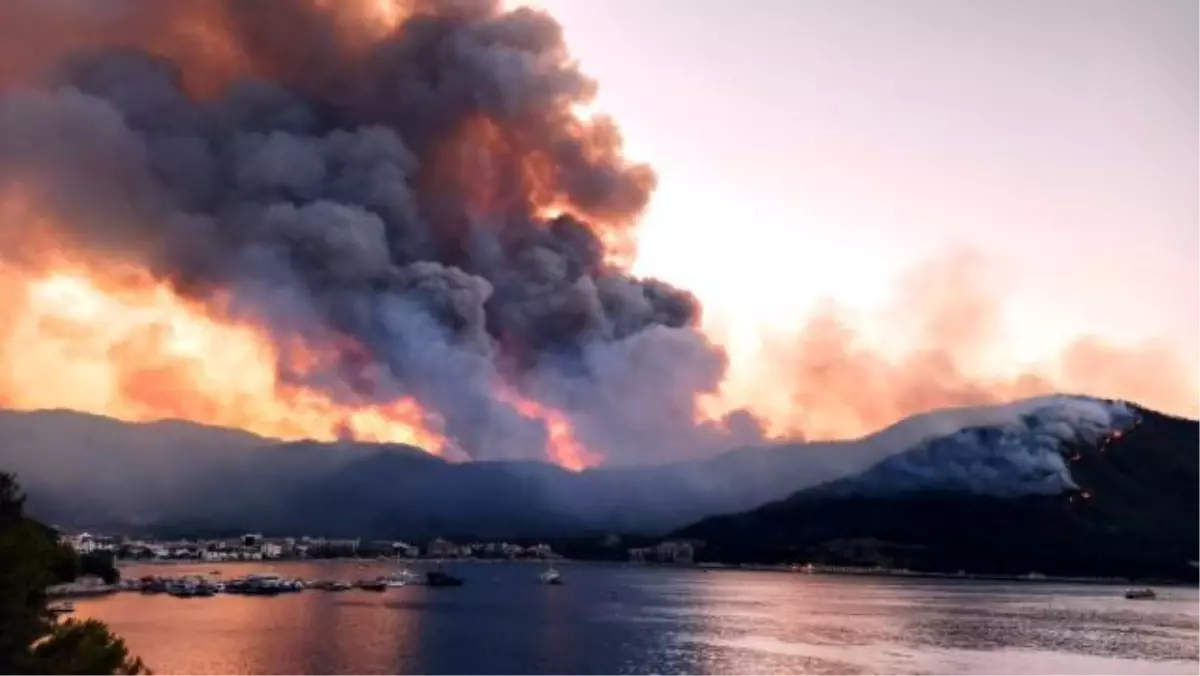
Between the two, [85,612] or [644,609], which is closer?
[85,612]

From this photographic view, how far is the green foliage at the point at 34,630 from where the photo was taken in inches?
1294

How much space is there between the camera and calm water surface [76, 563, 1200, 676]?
92.4 m

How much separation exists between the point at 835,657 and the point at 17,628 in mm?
84327

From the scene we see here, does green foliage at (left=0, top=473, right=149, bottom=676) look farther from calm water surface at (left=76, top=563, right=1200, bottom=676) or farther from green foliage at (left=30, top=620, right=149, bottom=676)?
calm water surface at (left=76, top=563, right=1200, bottom=676)

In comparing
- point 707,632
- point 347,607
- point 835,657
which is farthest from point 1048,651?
point 347,607

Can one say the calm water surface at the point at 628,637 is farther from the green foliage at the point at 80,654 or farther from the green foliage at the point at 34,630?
the green foliage at the point at 80,654

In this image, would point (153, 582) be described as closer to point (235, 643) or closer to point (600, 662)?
point (235, 643)

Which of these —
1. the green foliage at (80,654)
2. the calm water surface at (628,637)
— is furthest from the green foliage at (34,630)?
the calm water surface at (628,637)

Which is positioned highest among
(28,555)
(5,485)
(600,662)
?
(5,485)

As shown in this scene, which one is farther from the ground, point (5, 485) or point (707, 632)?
point (5, 485)

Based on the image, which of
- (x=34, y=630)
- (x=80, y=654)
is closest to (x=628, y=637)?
(x=80, y=654)

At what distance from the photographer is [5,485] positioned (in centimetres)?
4238

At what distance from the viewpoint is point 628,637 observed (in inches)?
4577

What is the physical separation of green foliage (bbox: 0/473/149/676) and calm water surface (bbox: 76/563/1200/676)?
153 ft
